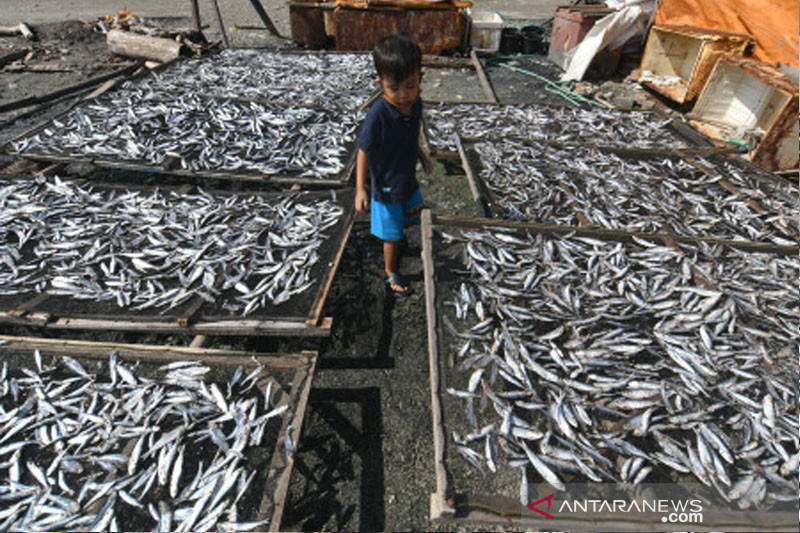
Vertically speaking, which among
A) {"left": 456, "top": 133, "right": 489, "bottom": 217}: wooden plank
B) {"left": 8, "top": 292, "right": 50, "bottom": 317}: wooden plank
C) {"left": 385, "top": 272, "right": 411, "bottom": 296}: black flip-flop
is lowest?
{"left": 385, "top": 272, "right": 411, "bottom": 296}: black flip-flop

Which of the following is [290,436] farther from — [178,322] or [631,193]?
[631,193]

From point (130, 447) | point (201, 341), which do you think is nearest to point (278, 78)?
point (201, 341)

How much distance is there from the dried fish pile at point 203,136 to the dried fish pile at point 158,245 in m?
0.94

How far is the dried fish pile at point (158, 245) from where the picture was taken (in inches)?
140

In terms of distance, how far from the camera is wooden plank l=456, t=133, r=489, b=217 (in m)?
4.79

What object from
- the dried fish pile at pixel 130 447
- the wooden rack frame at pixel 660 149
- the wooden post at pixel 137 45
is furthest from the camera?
the wooden post at pixel 137 45

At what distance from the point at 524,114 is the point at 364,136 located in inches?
222

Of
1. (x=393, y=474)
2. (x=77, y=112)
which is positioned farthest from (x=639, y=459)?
(x=77, y=112)

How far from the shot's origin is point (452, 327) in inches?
122

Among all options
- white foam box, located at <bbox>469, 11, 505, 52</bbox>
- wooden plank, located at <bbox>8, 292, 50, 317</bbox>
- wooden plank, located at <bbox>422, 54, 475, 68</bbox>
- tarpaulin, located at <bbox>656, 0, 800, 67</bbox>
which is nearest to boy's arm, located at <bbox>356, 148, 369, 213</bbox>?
wooden plank, located at <bbox>8, 292, 50, 317</bbox>

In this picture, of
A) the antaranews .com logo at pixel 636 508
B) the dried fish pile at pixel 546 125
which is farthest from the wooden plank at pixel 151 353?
the dried fish pile at pixel 546 125

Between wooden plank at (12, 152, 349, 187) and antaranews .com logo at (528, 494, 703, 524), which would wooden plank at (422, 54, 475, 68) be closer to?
wooden plank at (12, 152, 349, 187)

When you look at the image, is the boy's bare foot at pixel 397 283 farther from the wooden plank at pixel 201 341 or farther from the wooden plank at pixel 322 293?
the wooden plank at pixel 201 341

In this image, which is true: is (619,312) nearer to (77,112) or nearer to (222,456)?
(222,456)
